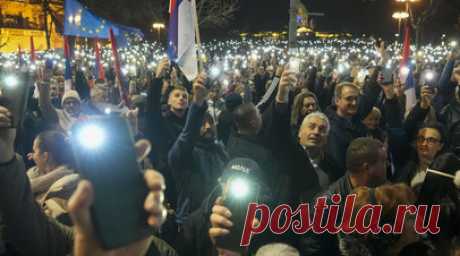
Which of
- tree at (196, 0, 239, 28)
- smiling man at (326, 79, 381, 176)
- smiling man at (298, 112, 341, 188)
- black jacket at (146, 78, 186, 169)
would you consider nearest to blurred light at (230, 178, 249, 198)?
smiling man at (298, 112, 341, 188)

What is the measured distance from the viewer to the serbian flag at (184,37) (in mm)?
5566

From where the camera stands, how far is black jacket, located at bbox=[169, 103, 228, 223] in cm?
424

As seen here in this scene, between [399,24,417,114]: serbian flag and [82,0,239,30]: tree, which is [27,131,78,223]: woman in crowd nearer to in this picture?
[399,24,417,114]: serbian flag

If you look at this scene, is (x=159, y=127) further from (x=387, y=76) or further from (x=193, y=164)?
(x=387, y=76)

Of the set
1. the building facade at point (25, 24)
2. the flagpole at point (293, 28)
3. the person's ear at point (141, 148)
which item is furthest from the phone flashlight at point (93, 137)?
the building facade at point (25, 24)

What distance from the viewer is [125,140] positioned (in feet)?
4.54

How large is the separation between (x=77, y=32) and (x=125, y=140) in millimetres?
9340

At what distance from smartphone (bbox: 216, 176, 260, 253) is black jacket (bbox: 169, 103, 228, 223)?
1779 mm

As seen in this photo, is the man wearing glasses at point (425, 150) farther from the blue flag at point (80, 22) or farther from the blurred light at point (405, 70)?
the blue flag at point (80, 22)

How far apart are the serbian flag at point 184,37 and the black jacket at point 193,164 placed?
109cm

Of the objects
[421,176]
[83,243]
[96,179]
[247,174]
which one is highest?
[96,179]

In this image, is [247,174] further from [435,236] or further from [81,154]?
[81,154]

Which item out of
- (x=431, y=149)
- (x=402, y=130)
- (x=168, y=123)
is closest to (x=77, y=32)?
(x=168, y=123)

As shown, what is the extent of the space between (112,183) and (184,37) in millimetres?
4468
